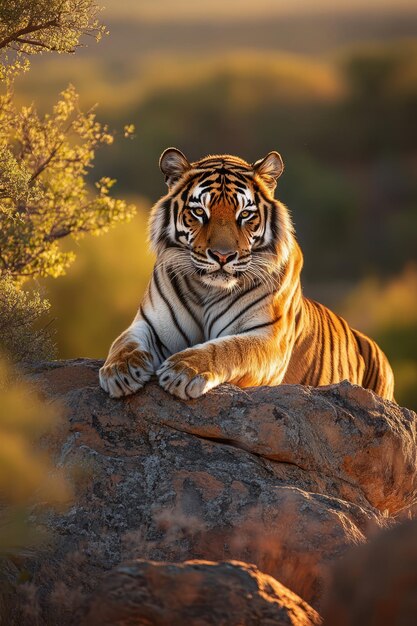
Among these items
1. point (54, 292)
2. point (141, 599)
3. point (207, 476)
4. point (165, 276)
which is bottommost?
point (141, 599)

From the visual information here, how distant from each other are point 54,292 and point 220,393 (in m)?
10.1

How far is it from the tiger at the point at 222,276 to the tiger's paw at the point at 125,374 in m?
0.02

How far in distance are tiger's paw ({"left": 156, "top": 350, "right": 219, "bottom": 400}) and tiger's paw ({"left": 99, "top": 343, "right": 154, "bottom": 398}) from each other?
12cm

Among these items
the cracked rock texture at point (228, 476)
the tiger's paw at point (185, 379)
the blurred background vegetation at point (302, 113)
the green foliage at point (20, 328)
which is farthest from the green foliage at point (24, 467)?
the blurred background vegetation at point (302, 113)

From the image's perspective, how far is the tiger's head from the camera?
6.53 m

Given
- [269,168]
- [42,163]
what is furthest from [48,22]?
[269,168]

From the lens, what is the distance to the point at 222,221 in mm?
6629

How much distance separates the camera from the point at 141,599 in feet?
12.9

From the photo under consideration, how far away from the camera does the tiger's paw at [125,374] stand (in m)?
5.96

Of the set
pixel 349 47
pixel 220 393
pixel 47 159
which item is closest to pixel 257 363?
pixel 220 393

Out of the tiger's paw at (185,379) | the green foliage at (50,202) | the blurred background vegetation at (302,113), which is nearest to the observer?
the tiger's paw at (185,379)

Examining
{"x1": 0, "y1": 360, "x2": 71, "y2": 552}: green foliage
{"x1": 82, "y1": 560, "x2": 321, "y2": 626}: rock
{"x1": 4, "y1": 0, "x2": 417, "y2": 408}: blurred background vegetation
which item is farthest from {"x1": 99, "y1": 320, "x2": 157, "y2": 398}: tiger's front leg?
{"x1": 4, "y1": 0, "x2": 417, "y2": 408}: blurred background vegetation

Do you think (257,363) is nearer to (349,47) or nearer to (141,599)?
(141,599)

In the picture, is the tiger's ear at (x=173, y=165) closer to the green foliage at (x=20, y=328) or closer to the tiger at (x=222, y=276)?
the tiger at (x=222, y=276)
